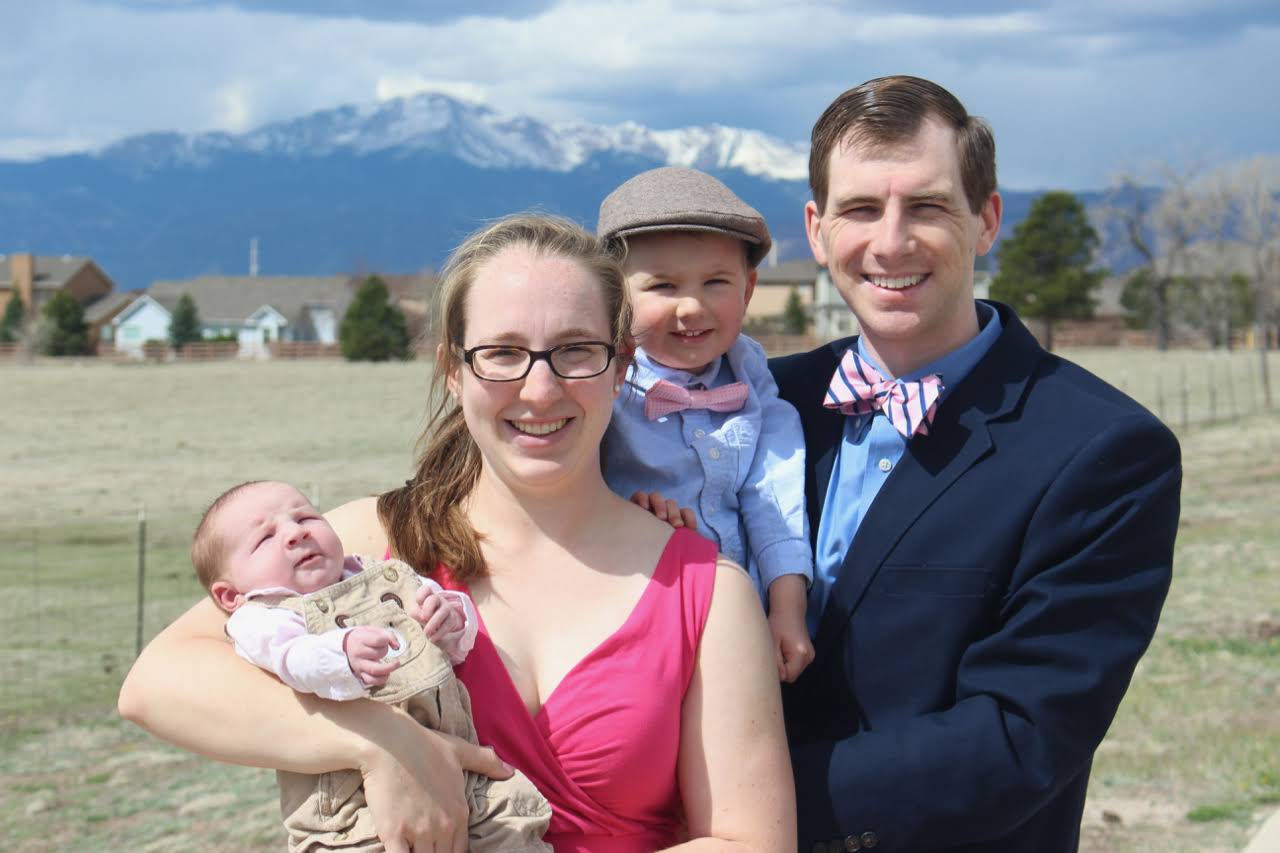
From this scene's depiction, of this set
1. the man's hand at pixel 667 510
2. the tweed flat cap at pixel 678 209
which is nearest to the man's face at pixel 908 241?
the tweed flat cap at pixel 678 209

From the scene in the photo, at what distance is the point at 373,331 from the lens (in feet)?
193

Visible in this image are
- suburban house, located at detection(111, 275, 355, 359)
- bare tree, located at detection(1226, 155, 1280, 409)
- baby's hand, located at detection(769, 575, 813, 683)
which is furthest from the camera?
suburban house, located at detection(111, 275, 355, 359)

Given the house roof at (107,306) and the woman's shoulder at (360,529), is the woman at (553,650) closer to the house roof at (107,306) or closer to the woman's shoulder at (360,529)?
the woman's shoulder at (360,529)

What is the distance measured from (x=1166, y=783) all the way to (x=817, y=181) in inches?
200

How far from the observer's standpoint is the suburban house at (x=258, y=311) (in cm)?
10962

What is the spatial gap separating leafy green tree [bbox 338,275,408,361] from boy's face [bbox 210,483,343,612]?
56225 mm

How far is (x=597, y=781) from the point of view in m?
2.56

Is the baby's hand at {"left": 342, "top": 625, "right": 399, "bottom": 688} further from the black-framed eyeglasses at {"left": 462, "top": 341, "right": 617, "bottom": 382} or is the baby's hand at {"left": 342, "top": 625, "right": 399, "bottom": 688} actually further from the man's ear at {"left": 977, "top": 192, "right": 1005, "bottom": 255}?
the man's ear at {"left": 977, "top": 192, "right": 1005, "bottom": 255}

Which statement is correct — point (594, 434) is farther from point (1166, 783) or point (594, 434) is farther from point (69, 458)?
point (69, 458)

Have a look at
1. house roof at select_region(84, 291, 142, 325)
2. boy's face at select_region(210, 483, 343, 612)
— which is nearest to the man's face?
boy's face at select_region(210, 483, 343, 612)

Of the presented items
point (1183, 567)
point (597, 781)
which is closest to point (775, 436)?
point (597, 781)

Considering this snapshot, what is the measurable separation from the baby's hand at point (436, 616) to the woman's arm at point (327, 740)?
0.51ft

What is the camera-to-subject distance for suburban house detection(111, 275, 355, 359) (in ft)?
360

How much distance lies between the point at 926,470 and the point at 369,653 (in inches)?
48.2
